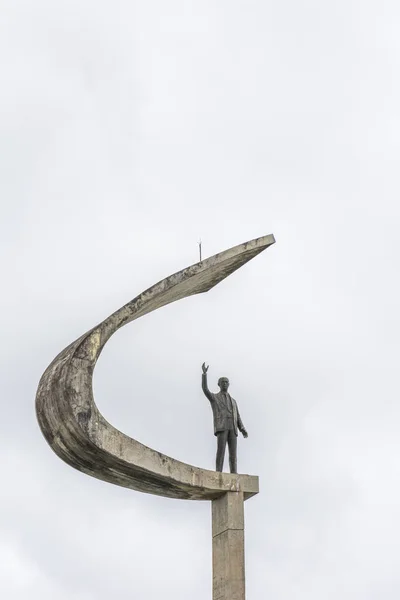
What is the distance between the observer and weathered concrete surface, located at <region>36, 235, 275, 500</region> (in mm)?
16797

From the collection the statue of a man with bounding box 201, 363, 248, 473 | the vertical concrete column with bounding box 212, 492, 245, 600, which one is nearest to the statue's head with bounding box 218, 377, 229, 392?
the statue of a man with bounding box 201, 363, 248, 473

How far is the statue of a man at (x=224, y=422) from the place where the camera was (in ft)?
64.3

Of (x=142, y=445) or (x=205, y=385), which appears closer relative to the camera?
(x=142, y=445)

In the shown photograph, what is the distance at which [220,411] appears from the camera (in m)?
19.8

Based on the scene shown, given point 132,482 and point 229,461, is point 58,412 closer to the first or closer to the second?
point 132,482

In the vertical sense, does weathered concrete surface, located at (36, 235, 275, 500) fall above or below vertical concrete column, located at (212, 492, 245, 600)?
above

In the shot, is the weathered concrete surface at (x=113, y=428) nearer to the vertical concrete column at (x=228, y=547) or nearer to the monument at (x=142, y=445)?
the monument at (x=142, y=445)

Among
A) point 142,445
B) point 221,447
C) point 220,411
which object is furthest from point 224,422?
point 142,445

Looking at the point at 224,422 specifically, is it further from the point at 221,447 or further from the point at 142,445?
the point at 142,445

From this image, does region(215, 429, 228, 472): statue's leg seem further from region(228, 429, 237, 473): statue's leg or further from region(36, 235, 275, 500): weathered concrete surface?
region(36, 235, 275, 500): weathered concrete surface

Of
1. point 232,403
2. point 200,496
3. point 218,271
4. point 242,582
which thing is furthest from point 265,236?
point 242,582

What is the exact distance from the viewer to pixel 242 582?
18203 millimetres

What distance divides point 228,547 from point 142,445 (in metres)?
2.35

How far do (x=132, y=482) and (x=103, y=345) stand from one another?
2.66 metres
